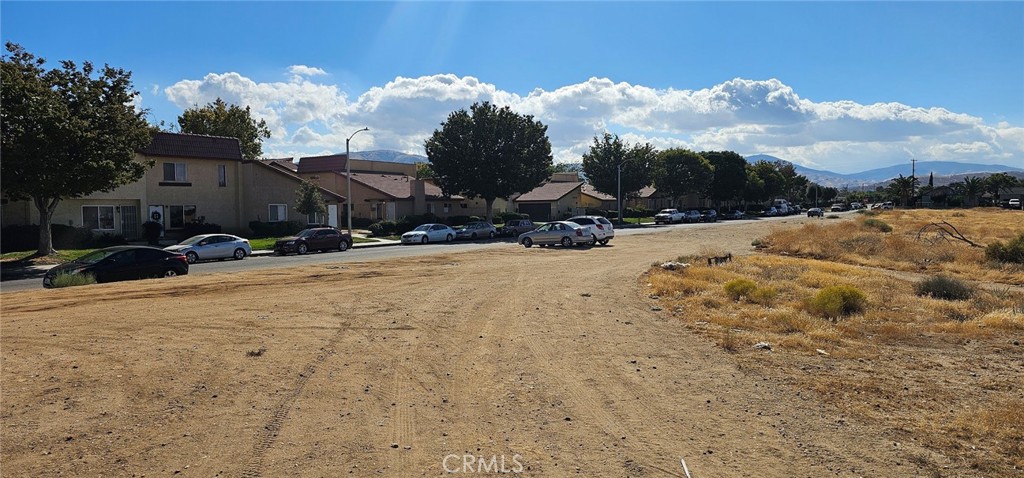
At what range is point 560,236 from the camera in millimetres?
38906

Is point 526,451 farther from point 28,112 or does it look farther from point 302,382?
point 28,112

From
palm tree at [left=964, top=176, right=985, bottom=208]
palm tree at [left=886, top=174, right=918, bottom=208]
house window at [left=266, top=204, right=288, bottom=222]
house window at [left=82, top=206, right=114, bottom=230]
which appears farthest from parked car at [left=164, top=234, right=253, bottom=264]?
palm tree at [left=964, top=176, right=985, bottom=208]

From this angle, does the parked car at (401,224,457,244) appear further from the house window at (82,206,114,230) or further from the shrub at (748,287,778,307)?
the shrub at (748,287,778,307)

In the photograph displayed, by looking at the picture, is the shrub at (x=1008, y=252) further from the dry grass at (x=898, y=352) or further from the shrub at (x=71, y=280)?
the shrub at (x=71, y=280)

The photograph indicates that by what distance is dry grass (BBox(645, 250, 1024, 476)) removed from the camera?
22.1 ft

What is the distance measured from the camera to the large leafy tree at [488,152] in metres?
60.3

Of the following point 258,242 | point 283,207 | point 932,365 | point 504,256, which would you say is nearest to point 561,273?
point 504,256

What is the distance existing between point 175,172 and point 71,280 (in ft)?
84.4

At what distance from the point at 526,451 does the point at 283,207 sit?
155 ft

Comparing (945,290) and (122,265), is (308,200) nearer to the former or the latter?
(122,265)

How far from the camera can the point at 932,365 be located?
9.68m

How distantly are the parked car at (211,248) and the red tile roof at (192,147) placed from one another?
1340 cm

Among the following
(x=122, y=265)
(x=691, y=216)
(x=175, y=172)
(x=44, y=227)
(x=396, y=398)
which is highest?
(x=175, y=172)

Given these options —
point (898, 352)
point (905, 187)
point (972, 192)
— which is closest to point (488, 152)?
point (898, 352)
